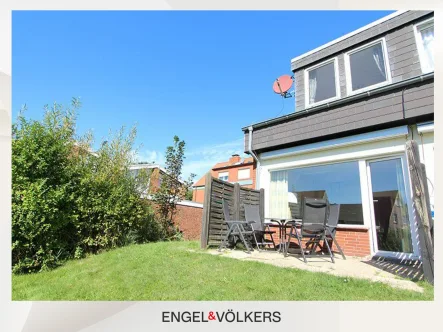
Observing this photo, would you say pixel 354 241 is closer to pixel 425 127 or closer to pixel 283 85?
pixel 425 127

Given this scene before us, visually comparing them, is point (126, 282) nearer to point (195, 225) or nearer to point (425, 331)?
point (425, 331)

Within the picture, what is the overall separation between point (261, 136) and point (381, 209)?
347cm

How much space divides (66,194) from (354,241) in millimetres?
6145

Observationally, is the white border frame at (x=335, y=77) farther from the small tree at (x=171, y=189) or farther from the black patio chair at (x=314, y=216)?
the small tree at (x=171, y=189)

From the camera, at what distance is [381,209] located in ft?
17.8

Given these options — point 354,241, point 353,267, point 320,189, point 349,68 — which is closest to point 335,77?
point 349,68

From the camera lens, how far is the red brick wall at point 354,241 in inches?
210

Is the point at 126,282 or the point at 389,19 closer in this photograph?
the point at 126,282

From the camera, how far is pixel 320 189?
656 centimetres

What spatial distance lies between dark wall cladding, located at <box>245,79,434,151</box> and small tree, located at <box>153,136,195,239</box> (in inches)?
128

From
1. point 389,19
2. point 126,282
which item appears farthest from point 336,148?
point 126,282

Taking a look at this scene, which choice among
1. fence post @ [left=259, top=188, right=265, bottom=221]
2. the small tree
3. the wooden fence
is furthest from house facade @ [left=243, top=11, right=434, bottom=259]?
the small tree

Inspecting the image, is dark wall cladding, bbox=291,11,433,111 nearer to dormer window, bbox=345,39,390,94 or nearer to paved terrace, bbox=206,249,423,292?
dormer window, bbox=345,39,390,94
